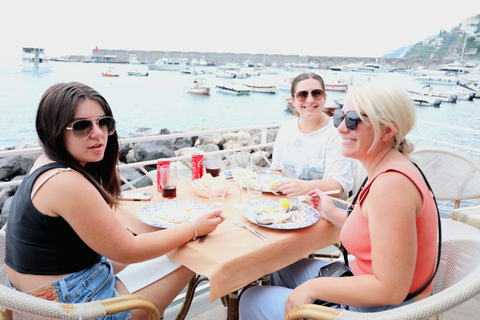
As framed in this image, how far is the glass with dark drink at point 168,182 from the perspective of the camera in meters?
1.83

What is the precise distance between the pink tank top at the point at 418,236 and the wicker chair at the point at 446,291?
3.4 inches

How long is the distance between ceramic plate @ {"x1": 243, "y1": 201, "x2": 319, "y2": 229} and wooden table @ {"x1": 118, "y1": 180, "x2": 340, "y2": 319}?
2 centimetres

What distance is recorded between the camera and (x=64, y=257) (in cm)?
121

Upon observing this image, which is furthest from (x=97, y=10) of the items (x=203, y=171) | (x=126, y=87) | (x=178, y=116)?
(x=203, y=171)

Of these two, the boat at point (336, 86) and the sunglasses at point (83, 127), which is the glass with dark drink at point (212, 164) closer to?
the sunglasses at point (83, 127)

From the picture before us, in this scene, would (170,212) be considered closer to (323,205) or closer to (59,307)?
(59,307)

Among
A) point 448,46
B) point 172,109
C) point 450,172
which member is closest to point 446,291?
point 450,172

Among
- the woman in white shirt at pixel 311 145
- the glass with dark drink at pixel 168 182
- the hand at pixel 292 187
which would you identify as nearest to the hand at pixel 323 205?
the hand at pixel 292 187

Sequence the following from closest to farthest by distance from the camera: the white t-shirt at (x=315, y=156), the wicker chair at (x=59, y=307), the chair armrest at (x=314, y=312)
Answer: the wicker chair at (x=59, y=307), the chair armrest at (x=314, y=312), the white t-shirt at (x=315, y=156)

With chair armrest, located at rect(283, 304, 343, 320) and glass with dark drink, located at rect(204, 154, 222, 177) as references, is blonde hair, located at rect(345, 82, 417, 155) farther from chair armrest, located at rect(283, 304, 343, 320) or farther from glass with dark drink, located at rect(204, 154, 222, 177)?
glass with dark drink, located at rect(204, 154, 222, 177)

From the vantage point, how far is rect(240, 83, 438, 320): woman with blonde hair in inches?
41.3

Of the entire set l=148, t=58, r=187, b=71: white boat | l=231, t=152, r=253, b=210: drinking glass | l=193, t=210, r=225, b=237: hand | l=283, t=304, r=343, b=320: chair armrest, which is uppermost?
l=148, t=58, r=187, b=71: white boat

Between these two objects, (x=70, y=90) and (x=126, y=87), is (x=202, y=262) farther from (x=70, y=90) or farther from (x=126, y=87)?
(x=126, y=87)

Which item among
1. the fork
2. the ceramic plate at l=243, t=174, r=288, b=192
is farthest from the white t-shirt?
the fork
